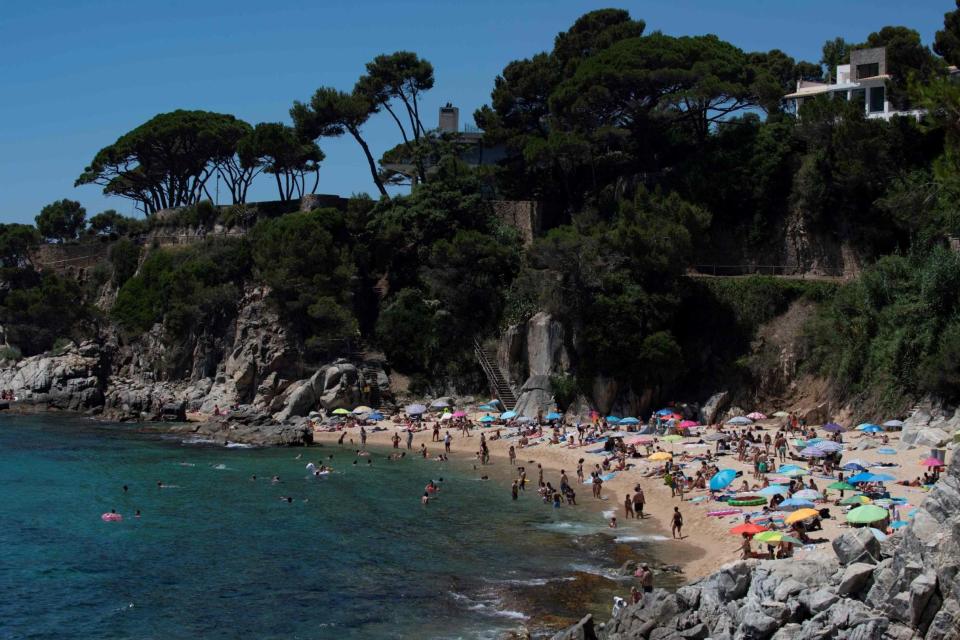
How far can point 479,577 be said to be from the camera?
2444cm

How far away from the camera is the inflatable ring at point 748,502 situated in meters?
28.9

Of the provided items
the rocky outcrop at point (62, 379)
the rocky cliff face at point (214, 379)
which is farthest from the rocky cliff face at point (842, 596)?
the rocky outcrop at point (62, 379)

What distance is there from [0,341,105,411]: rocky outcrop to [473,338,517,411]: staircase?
75.0 ft

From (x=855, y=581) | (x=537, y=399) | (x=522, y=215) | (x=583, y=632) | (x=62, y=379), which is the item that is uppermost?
(x=522, y=215)

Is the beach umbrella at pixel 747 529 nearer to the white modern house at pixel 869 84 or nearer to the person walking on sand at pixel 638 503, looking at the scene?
the person walking on sand at pixel 638 503

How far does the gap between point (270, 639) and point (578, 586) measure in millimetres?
6825

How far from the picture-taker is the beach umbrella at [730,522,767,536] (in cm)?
2491

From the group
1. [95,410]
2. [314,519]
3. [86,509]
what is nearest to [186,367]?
[95,410]

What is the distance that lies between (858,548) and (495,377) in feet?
108

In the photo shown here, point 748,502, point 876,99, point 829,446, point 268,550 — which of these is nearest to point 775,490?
point 748,502

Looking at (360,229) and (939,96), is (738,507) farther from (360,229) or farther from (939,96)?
(360,229)

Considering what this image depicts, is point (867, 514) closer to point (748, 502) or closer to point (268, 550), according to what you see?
point (748, 502)

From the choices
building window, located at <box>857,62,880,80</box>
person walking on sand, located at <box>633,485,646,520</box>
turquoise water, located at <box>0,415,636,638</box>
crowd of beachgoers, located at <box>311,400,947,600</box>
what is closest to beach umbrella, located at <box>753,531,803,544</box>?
crowd of beachgoers, located at <box>311,400,947,600</box>

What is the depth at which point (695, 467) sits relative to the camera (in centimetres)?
3425
